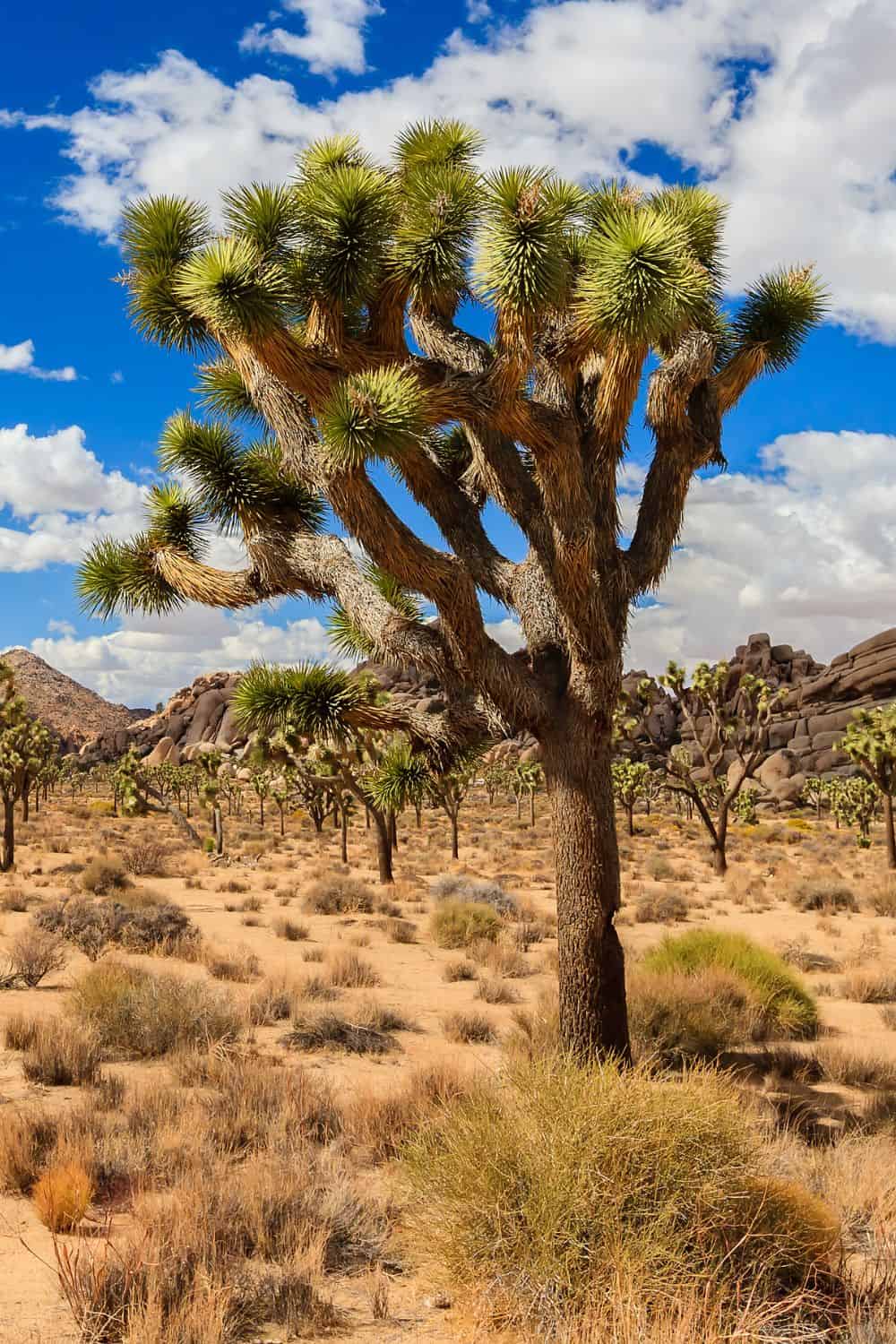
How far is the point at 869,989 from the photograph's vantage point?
12188 mm

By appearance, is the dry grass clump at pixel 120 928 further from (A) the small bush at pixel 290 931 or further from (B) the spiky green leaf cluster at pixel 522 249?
(B) the spiky green leaf cluster at pixel 522 249

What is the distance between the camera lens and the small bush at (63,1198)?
502 cm

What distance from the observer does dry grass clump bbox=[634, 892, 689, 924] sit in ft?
62.1

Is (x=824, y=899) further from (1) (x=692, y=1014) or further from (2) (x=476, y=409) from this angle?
(2) (x=476, y=409)

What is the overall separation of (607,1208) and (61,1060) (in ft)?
17.1

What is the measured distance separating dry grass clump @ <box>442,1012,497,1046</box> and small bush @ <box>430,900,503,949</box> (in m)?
5.37

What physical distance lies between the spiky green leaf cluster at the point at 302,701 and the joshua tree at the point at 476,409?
0.30 ft

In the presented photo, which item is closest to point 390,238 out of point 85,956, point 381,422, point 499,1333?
point 381,422

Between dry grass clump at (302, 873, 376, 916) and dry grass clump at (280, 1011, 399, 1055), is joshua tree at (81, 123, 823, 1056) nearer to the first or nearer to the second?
dry grass clump at (280, 1011, 399, 1055)

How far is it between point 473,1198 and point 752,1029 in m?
6.56

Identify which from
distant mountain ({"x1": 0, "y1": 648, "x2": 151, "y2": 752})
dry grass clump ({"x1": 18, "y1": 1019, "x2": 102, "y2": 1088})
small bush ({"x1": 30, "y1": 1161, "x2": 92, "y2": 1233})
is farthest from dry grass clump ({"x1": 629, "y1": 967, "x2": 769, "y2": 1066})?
distant mountain ({"x1": 0, "y1": 648, "x2": 151, "y2": 752})

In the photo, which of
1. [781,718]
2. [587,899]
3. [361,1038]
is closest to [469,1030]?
[361,1038]

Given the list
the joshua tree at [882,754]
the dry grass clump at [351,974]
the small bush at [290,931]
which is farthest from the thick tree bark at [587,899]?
the joshua tree at [882,754]

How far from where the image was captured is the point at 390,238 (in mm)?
7586
